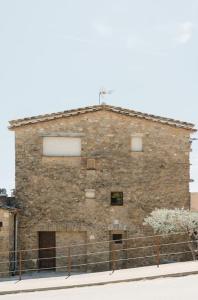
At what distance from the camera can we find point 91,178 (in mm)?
21781

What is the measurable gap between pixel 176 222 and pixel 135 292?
808 centimetres

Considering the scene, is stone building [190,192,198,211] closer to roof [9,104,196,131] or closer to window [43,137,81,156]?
roof [9,104,196,131]

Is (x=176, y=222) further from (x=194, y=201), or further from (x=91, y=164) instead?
(x=194, y=201)

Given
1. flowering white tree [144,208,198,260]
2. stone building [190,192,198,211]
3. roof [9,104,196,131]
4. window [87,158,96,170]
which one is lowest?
flowering white tree [144,208,198,260]

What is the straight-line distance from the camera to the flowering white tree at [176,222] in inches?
798

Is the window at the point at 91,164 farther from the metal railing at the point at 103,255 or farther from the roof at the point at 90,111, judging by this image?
the metal railing at the point at 103,255

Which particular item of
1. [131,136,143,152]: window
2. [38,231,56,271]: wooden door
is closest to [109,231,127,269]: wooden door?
[38,231,56,271]: wooden door

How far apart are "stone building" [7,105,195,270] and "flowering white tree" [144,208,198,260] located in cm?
101

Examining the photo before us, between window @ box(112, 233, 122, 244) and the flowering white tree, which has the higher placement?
the flowering white tree

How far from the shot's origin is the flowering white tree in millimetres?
20281

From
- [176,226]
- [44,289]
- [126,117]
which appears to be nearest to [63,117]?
[126,117]

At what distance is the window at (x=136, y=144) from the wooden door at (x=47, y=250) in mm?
4837

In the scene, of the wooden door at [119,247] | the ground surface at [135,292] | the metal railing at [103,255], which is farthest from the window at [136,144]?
the ground surface at [135,292]

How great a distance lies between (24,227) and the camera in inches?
849
